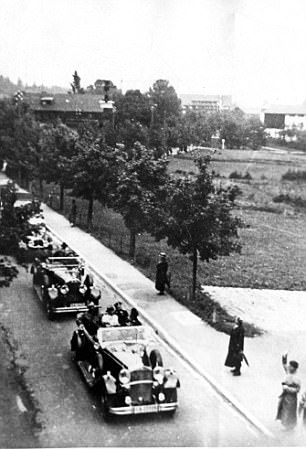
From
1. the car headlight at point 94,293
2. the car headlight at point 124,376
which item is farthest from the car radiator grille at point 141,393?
the car headlight at point 94,293

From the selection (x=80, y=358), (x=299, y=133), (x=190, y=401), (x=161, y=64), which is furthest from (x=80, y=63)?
(x=299, y=133)

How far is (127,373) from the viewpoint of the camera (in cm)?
897

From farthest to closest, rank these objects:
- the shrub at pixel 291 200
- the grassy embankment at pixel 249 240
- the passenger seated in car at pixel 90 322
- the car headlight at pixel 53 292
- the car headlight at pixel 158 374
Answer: the shrub at pixel 291 200 < the grassy embankment at pixel 249 240 < the car headlight at pixel 53 292 < the passenger seated in car at pixel 90 322 < the car headlight at pixel 158 374

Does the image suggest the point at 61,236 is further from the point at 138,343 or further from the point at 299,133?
the point at 299,133

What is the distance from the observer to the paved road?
825 cm

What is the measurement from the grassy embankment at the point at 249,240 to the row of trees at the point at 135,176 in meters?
0.88

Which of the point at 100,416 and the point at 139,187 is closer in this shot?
the point at 100,416

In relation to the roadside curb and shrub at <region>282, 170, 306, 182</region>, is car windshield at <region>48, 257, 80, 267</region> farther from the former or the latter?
shrub at <region>282, 170, 306, 182</region>

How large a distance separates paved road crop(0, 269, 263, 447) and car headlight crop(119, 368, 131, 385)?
0.56m

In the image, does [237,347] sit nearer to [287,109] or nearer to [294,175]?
[287,109]

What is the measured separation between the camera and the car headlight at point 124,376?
8.86m

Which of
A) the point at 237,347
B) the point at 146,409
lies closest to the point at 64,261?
the point at 237,347

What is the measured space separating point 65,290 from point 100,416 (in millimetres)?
5089

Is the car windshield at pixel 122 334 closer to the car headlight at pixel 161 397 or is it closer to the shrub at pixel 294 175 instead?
the car headlight at pixel 161 397
